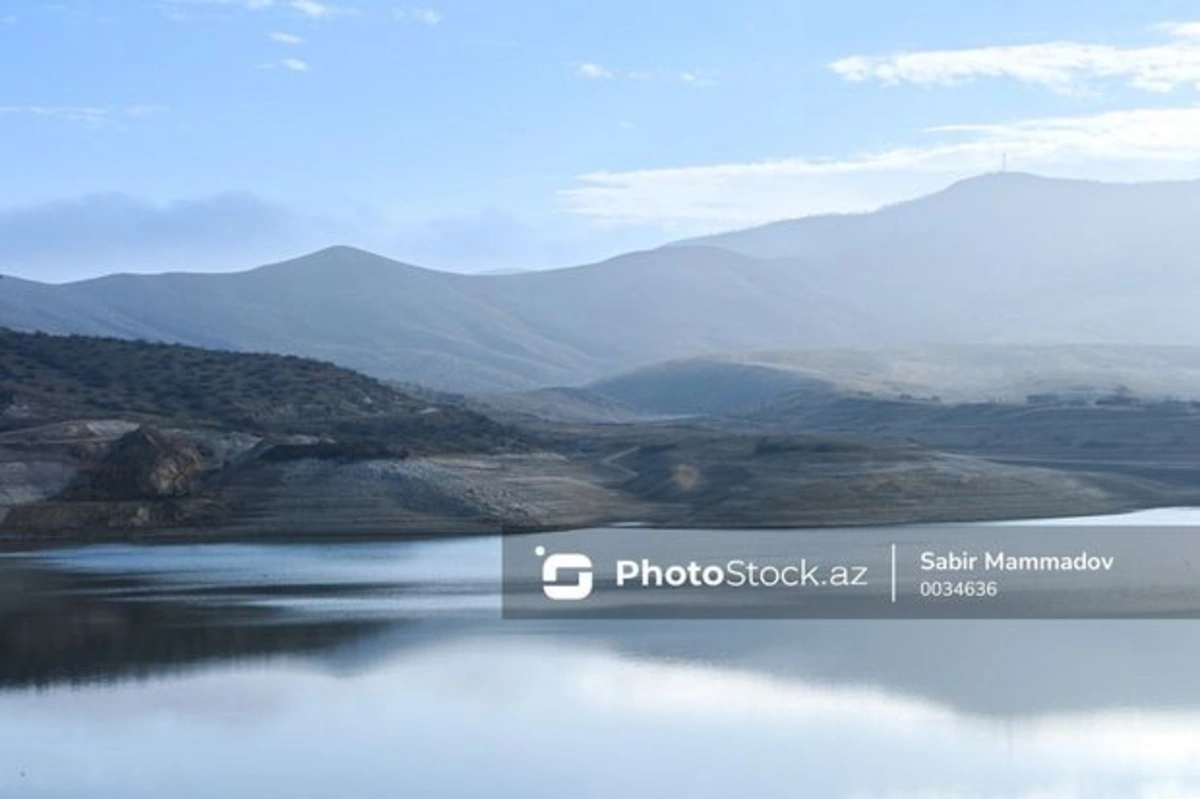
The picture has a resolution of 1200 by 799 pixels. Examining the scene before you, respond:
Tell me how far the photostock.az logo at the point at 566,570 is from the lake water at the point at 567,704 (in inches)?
108

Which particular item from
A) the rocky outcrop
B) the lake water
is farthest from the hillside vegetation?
the lake water

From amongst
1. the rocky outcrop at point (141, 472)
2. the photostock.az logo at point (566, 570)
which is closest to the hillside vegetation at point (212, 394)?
the rocky outcrop at point (141, 472)

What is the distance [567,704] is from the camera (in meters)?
35.7

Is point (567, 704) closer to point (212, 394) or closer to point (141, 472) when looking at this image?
point (141, 472)

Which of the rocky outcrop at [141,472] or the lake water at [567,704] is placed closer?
the lake water at [567,704]

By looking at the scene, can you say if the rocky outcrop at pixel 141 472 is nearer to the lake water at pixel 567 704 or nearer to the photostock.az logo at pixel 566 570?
the photostock.az logo at pixel 566 570

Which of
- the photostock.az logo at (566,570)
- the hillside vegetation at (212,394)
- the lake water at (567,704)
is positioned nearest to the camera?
the lake water at (567,704)

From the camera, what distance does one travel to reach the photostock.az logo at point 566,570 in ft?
172

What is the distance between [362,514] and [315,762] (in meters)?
42.2

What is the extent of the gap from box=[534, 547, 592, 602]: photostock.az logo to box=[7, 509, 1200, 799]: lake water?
8.97ft

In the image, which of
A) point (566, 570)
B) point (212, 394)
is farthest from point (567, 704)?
point (212, 394)

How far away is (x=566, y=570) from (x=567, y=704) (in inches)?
898

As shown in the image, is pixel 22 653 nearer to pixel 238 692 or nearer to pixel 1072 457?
pixel 238 692

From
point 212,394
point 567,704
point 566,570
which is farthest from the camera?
point 212,394
